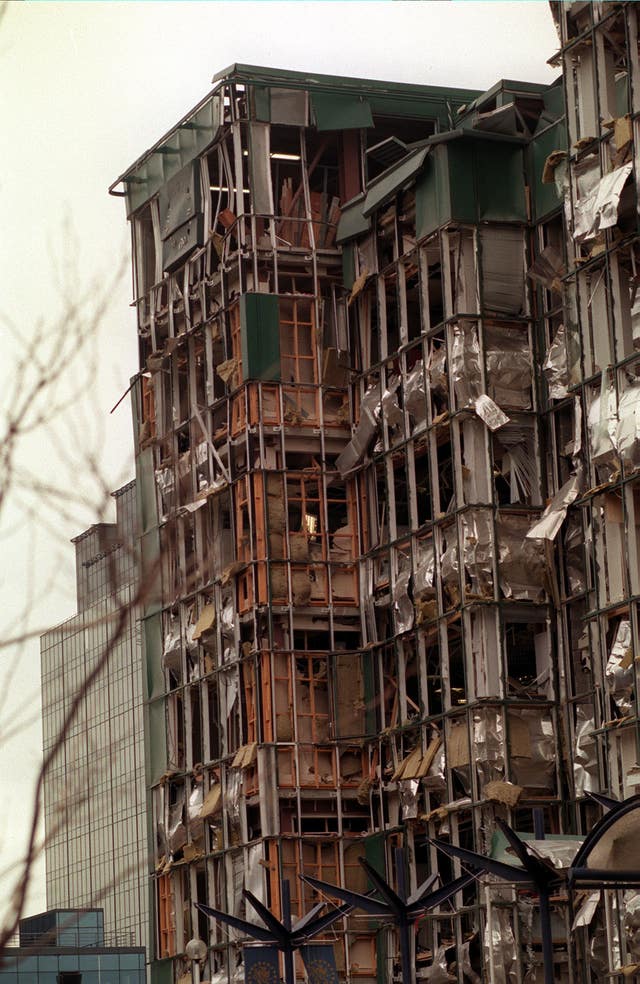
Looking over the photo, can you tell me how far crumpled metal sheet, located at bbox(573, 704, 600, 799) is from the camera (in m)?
43.6

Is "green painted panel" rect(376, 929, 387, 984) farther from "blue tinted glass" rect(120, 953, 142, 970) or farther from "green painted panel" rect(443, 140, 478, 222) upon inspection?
"blue tinted glass" rect(120, 953, 142, 970)

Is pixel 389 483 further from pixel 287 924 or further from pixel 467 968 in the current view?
pixel 467 968

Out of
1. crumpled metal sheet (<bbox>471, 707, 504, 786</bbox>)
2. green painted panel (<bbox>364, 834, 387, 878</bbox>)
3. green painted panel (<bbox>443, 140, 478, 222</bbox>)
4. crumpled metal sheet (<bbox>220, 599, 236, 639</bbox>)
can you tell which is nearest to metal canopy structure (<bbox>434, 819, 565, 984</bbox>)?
crumpled metal sheet (<bbox>471, 707, 504, 786</bbox>)

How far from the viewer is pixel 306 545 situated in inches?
2021

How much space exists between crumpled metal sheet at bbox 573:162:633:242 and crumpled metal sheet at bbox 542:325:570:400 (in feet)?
18.5

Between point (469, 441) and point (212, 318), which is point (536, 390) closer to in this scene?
point (469, 441)

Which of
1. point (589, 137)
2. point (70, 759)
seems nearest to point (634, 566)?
point (589, 137)

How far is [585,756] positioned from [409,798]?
547cm

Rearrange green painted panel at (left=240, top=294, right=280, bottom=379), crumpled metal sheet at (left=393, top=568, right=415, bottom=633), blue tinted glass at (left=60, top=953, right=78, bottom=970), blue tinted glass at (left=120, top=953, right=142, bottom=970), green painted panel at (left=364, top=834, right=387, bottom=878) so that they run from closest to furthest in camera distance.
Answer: crumpled metal sheet at (left=393, top=568, right=415, bottom=633), green painted panel at (left=364, top=834, right=387, bottom=878), green painted panel at (left=240, top=294, right=280, bottom=379), blue tinted glass at (left=60, top=953, right=78, bottom=970), blue tinted glass at (left=120, top=953, right=142, bottom=970)

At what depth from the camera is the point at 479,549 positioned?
150 feet

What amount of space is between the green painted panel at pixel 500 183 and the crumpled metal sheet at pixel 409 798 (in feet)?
45.5

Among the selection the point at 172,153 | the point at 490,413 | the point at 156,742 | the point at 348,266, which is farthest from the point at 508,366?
the point at 156,742

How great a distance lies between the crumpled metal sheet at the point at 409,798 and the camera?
47297 millimetres

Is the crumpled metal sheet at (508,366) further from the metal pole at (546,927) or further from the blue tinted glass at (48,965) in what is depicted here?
the blue tinted glass at (48,965)
